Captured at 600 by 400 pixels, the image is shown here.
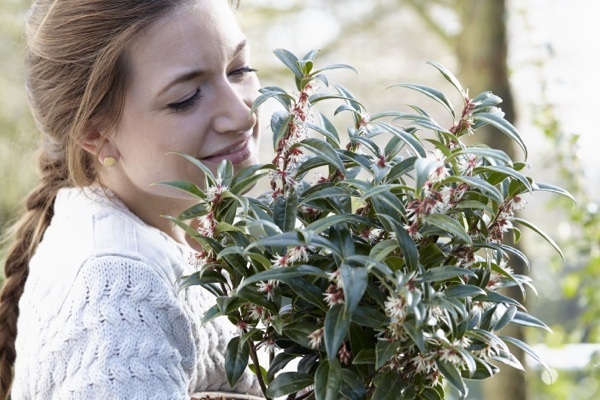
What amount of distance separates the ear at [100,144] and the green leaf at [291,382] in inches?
20.6

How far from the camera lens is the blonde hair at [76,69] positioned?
4.06 feet

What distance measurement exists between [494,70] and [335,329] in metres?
1.62

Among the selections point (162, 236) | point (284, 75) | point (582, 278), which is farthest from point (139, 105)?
point (284, 75)

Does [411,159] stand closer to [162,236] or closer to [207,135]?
[207,135]

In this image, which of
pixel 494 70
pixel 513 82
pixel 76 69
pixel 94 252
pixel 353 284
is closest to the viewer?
pixel 353 284

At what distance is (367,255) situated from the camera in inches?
37.2

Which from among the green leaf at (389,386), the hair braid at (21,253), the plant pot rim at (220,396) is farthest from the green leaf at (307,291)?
the hair braid at (21,253)

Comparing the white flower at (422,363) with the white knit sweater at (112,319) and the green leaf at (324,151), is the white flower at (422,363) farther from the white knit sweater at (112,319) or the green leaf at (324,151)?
the white knit sweater at (112,319)

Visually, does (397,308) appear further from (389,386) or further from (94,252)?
(94,252)

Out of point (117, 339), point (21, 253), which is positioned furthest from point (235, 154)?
point (21, 253)

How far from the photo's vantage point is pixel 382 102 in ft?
13.6

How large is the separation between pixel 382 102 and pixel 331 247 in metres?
3.34

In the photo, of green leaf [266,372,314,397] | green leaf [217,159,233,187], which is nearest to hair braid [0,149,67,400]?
green leaf [217,159,233,187]

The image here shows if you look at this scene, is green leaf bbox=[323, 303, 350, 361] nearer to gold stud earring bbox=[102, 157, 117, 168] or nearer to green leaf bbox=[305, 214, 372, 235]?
green leaf bbox=[305, 214, 372, 235]
